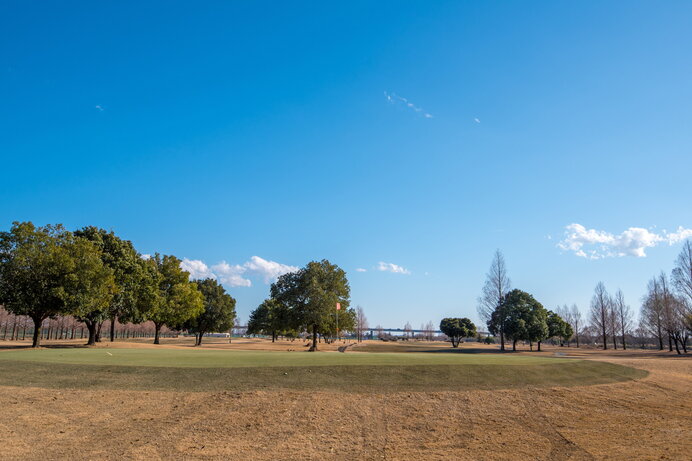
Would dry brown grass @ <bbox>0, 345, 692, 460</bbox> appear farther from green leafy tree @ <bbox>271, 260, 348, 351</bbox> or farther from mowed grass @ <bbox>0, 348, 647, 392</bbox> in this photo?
green leafy tree @ <bbox>271, 260, 348, 351</bbox>

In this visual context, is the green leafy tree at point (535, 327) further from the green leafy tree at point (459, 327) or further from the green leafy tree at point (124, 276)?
the green leafy tree at point (124, 276)

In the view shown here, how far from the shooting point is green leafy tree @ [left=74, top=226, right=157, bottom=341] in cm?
4606

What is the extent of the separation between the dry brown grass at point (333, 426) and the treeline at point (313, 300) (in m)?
31.4

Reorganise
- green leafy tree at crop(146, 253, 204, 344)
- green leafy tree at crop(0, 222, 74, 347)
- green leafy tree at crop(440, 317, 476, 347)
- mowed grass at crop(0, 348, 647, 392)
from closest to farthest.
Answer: mowed grass at crop(0, 348, 647, 392), green leafy tree at crop(0, 222, 74, 347), green leafy tree at crop(146, 253, 204, 344), green leafy tree at crop(440, 317, 476, 347)

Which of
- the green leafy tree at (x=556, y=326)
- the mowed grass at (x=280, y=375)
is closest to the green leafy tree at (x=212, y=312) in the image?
the mowed grass at (x=280, y=375)

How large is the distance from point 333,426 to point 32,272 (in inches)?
1457

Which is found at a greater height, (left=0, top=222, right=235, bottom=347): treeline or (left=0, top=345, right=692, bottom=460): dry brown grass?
(left=0, top=222, right=235, bottom=347): treeline

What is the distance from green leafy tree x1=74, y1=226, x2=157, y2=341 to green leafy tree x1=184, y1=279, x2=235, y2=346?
22.3 m

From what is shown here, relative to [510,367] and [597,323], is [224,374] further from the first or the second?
[597,323]

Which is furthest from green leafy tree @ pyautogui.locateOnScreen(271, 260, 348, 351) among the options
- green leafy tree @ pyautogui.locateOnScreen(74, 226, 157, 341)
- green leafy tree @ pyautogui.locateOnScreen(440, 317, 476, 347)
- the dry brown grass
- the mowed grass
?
green leafy tree @ pyautogui.locateOnScreen(440, 317, 476, 347)

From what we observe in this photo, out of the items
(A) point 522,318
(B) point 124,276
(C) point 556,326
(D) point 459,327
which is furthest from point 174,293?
(C) point 556,326

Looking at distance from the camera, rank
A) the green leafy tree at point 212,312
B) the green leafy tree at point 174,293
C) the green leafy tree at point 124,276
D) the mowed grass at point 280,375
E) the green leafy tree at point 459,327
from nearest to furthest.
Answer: the mowed grass at point 280,375 < the green leafy tree at point 124,276 < the green leafy tree at point 174,293 < the green leafy tree at point 212,312 < the green leafy tree at point 459,327

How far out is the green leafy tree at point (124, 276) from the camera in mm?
46062

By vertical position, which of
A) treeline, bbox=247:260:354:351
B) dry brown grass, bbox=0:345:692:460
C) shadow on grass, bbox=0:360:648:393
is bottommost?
dry brown grass, bbox=0:345:692:460
